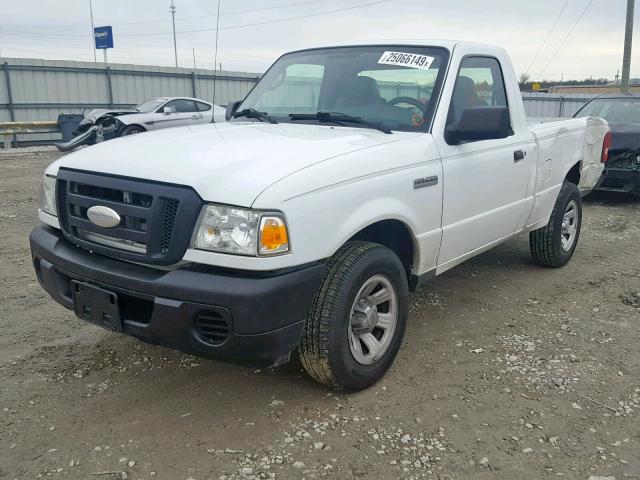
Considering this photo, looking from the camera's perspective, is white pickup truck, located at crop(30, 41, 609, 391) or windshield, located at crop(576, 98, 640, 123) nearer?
white pickup truck, located at crop(30, 41, 609, 391)

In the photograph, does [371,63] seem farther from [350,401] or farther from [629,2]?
[629,2]

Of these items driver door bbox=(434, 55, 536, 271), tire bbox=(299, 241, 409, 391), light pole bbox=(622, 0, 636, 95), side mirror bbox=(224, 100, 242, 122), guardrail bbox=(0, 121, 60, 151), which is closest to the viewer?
tire bbox=(299, 241, 409, 391)

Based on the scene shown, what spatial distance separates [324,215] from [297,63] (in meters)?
2.10

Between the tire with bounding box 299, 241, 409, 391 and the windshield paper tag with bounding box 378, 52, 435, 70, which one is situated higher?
the windshield paper tag with bounding box 378, 52, 435, 70

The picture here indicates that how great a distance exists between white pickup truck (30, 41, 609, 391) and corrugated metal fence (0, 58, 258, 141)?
55.8 ft

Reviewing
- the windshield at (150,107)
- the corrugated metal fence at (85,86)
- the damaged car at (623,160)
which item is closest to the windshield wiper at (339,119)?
the damaged car at (623,160)

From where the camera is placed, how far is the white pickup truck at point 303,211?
2.55 metres

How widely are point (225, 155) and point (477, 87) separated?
211 centimetres

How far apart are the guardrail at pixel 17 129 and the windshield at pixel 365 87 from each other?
52.9 feet

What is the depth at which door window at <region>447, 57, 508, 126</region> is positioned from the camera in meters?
3.80

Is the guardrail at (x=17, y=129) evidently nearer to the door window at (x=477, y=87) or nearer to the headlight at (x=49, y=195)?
the headlight at (x=49, y=195)

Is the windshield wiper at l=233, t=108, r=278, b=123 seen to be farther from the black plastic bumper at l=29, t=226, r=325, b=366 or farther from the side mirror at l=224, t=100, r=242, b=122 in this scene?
the black plastic bumper at l=29, t=226, r=325, b=366

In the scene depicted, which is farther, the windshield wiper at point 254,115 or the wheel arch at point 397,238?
the windshield wiper at point 254,115

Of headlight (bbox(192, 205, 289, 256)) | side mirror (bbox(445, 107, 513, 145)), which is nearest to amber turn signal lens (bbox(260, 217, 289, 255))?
headlight (bbox(192, 205, 289, 256))
